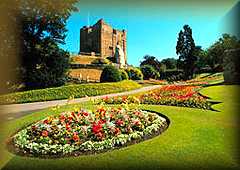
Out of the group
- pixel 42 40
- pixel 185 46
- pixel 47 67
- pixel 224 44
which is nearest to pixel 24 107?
pixel 47 67

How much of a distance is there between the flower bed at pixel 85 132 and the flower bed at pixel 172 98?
1.27 meters

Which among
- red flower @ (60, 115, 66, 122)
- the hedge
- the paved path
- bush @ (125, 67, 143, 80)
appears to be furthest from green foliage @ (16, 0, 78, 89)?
bush @ (125, 67, 143, 80)

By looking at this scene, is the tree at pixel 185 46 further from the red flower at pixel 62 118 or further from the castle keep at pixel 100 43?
the red flower at pixel 62 118

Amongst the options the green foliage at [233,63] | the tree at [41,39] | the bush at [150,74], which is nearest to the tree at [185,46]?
the green foliage at [233,63]

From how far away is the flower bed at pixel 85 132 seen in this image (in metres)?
3.60

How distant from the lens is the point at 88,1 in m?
3.92

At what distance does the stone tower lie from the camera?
178 inches

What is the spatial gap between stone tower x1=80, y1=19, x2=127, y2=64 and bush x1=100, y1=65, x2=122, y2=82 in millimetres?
1919

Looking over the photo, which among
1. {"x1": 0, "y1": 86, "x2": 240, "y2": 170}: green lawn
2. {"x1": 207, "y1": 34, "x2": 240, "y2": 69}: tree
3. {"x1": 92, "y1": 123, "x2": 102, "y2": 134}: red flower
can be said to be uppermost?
{"x1": 207, "y1": 34, "x2": 240, "y2": 69}: tree

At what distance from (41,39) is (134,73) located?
250cm

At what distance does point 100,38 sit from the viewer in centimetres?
491

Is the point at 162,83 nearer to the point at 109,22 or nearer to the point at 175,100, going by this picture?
the point at 175,100

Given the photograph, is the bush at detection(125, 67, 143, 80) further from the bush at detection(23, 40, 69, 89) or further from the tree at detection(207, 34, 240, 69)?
the tree at detection(207, 34, 240, 69)

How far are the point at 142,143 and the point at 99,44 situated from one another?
215 cm
